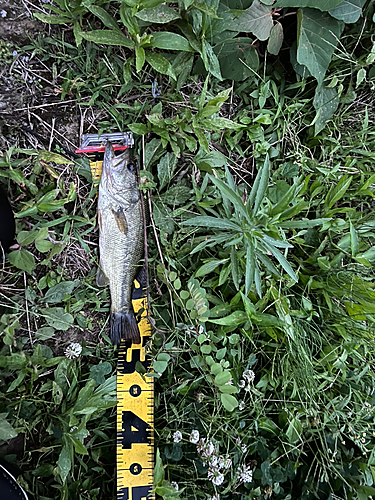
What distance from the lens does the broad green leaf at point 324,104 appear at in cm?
235

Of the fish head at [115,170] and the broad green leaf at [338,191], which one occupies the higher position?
the fish head at [115,170]

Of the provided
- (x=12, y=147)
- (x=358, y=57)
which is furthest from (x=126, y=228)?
(x=358, y=57)

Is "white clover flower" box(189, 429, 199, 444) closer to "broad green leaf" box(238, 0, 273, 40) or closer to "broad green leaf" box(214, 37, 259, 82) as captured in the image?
"broad green leaf" box(214, 37, 259, 82)

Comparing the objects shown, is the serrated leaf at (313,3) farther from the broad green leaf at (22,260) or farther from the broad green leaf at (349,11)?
the broad green leaf at (22,260)

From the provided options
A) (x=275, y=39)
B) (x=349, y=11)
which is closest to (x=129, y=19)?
(x=275, y=39)

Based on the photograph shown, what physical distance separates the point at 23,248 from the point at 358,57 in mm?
2679

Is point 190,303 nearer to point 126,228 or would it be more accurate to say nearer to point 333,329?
point 126,228

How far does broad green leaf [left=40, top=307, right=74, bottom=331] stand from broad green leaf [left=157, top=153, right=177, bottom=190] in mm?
1078

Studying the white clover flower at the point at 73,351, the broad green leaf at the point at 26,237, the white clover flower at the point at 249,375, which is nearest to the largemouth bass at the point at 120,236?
the white clover flower at the point at 73,351

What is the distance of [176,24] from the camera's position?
6.64 ft

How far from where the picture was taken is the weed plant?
6.78ft

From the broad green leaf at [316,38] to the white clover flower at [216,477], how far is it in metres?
2.55

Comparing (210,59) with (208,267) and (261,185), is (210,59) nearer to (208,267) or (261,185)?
(261,185)

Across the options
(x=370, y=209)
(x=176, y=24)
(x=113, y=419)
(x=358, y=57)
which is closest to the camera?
(x=176, y=24)
